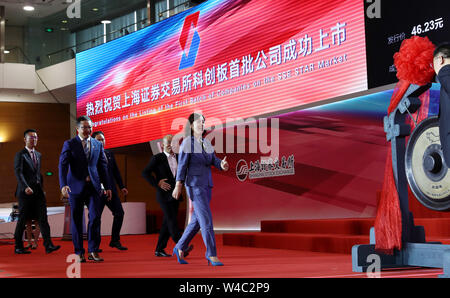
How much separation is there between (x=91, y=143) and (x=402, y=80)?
8.76ft

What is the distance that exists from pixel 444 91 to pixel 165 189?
9.85 feet

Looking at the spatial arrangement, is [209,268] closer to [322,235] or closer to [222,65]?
[322,235]

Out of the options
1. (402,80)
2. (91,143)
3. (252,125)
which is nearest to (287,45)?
(252,125)

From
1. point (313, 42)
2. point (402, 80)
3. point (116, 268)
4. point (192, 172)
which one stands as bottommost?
point (116, 268)

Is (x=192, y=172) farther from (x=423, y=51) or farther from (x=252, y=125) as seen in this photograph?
(x=252, y=125)

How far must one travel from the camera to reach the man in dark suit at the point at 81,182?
484cm

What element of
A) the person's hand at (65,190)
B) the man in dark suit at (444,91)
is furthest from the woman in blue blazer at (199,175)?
the man in dark suit at (444,91)

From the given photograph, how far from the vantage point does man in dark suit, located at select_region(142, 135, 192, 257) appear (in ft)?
17.8

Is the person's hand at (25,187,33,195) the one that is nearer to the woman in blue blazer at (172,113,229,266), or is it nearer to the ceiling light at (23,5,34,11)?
the woman in blue blazer at (172,113,229,266)

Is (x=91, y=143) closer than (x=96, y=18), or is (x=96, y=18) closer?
(x=91, y=143)

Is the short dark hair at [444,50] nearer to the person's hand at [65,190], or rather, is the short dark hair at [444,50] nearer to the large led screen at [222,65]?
the large led screen at [222,65]

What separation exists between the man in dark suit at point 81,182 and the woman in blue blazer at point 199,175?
0.98 metres
